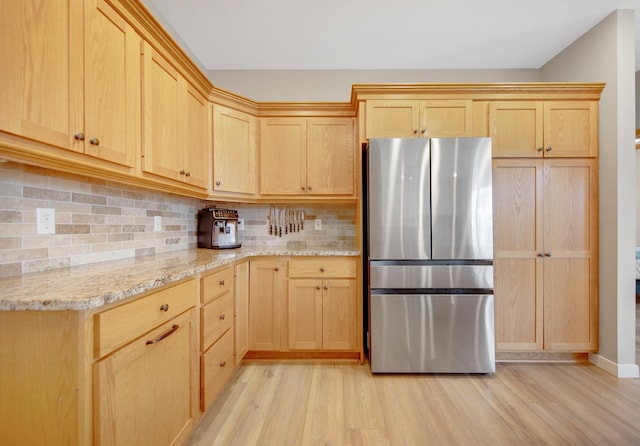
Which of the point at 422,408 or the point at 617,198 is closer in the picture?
the point at 422,408

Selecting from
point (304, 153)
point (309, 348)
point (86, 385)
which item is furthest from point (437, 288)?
point (86, 385)

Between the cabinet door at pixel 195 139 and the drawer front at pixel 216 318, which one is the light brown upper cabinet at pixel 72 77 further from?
the drawer front at pixel 216 318

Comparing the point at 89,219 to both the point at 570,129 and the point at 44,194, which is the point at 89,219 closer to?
the point at 44,194

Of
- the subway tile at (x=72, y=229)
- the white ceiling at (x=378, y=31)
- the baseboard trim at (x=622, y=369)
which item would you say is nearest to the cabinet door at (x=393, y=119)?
the white ceiling at (x=378, y=31)

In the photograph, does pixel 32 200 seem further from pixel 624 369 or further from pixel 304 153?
pixel 624 369

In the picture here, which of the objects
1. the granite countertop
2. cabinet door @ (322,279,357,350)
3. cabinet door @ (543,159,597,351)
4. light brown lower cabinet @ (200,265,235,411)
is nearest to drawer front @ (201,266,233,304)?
light brown lower cabinet @ (200,265,235,411)

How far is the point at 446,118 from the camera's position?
2.32 metres

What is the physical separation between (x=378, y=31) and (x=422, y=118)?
32.1 inches

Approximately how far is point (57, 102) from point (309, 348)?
7.03 ft

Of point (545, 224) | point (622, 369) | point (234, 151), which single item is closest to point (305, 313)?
point (234, 151)

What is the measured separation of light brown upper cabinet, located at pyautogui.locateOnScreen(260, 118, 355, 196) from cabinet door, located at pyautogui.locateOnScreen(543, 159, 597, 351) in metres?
1.65

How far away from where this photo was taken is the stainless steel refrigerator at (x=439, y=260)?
2104 mm

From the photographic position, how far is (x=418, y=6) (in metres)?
2.09

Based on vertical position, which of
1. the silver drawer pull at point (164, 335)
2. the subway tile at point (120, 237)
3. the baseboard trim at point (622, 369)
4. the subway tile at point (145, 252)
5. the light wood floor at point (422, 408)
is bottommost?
the light wood floor at point (422, 408)
